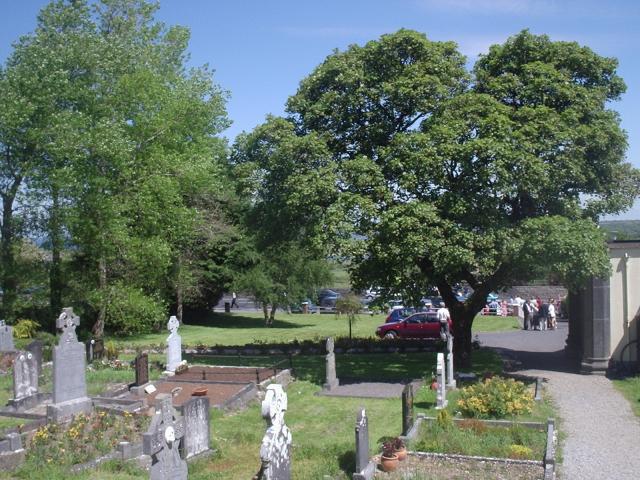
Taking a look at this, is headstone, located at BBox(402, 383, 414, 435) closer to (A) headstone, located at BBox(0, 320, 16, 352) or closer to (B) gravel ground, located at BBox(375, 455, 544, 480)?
(B) gravel ground, located at BBox(375, 455, 544, 480)

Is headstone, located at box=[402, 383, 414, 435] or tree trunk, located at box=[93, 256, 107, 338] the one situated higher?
tree trunk, located at box=[93, 256, 107, 338]

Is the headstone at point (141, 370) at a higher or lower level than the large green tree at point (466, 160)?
lower

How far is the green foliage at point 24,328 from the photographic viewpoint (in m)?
27.9

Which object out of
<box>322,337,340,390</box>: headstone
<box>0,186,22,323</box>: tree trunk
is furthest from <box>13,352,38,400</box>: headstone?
<box>0,186,22,323</box>: tree trunk

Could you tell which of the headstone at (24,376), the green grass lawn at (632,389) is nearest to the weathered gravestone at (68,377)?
the headstone at (24,376)

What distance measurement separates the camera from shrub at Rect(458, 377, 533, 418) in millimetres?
15039

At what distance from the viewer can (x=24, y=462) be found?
12859 mm

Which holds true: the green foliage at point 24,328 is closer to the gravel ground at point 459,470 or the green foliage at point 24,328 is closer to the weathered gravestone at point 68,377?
the weathered gravestone at point 68,377

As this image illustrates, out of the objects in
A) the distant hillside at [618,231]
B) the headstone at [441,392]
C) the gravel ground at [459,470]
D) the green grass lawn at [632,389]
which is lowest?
the gravel ground at [459,470]

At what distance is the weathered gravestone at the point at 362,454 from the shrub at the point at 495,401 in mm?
4080

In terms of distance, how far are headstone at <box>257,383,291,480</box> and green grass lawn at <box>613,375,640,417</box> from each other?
9.84 m

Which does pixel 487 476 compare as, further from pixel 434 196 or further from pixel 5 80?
pixel 5 80

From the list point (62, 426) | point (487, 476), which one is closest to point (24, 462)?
point (62, 426)

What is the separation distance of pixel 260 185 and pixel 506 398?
10.2 m
